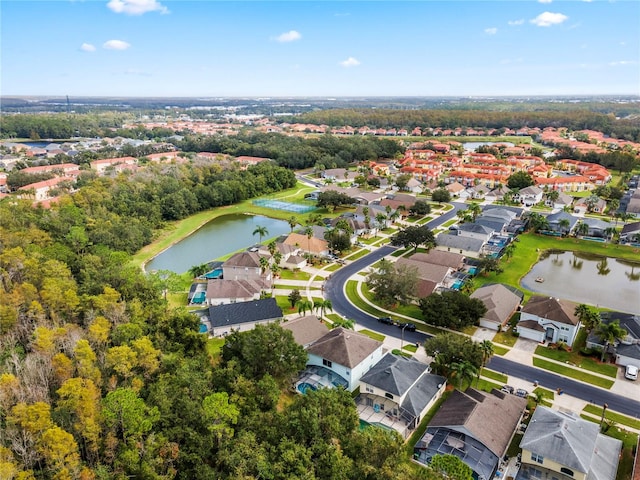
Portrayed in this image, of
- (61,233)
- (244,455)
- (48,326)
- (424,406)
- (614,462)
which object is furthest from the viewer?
(61,233)

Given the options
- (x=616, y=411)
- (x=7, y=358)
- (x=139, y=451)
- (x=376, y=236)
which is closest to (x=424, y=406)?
(x=616, y=411)

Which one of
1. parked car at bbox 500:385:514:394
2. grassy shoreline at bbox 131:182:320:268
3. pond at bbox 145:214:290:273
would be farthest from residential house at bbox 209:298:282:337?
grassy shoreline at bbox 131:182:320:268

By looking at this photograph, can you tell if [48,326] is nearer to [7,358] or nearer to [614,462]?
[7,358]

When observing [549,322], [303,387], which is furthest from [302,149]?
[303,387]

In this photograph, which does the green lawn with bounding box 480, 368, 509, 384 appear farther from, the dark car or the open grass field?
the open grass field

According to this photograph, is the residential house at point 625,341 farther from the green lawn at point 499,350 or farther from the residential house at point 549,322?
the green lawn at point 499,350

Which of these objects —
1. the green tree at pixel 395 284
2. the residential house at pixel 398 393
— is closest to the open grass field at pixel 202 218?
the green tree at pixel 395 284

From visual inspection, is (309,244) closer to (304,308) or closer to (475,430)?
(304,308)
